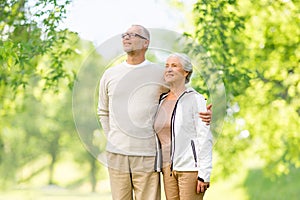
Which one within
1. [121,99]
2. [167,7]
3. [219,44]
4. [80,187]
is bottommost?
[80,187]

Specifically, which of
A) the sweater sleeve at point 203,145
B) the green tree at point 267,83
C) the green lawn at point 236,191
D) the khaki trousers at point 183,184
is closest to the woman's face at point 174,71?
the sweater sleeve at point 203,145

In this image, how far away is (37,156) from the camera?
22922mm

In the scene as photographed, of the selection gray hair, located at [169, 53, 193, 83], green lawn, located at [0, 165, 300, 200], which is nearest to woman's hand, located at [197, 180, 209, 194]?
gray hair, located at [169, 53, 193, 83]

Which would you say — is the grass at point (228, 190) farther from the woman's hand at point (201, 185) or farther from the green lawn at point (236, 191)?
the woman's hand at point (201, 185)

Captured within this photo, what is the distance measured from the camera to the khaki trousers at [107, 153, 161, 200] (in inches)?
146

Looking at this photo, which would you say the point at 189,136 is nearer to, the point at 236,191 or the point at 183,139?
the point at 183,139

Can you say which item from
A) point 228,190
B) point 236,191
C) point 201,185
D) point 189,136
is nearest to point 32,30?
point 189,136

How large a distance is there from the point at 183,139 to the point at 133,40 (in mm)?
603

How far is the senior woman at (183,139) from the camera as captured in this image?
3.59m

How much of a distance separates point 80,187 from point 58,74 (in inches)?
607

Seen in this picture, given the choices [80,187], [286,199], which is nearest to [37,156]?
[80,187]

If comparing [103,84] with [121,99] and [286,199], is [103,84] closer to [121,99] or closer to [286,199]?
[121,99]

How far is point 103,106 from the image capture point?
383 cm

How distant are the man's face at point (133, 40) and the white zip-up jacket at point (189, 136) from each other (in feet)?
1.19
